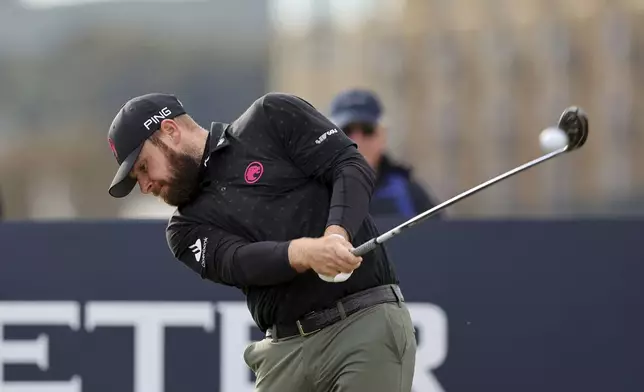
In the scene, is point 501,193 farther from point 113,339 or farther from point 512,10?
point 113,339

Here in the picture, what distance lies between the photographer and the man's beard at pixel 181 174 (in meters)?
4.02

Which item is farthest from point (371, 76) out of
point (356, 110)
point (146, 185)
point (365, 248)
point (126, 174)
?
point (365, 248)

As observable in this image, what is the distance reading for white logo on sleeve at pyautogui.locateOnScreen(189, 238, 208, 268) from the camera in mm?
4031

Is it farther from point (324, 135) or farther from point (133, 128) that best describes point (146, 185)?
point (324, 135)

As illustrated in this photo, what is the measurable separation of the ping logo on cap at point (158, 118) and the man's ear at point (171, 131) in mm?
14

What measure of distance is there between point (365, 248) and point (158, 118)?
0.74m

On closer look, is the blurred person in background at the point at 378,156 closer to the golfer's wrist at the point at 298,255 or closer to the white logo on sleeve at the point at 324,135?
the white logo on sleeve at the point at 324,135

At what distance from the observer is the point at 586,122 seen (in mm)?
3822

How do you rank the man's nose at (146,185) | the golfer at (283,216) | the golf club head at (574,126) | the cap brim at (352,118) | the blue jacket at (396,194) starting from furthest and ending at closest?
1. the cap brim at (352,118)
2. the blue jacket at (396,194)
3. the man's nose at (146,185)
4. the golfer at (283,216)
5. the golf club head at (574,126)

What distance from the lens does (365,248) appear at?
3799 millimetres

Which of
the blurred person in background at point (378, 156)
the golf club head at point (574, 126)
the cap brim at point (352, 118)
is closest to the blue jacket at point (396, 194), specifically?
the blurred person in background at point (378, 156)

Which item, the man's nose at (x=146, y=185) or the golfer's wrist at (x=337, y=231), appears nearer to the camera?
the golfer's wrist at (x=337, y=231)

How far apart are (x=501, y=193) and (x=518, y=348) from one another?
12100mm

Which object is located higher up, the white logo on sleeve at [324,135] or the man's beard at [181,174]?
the white logo on sleeve at [324,135]
